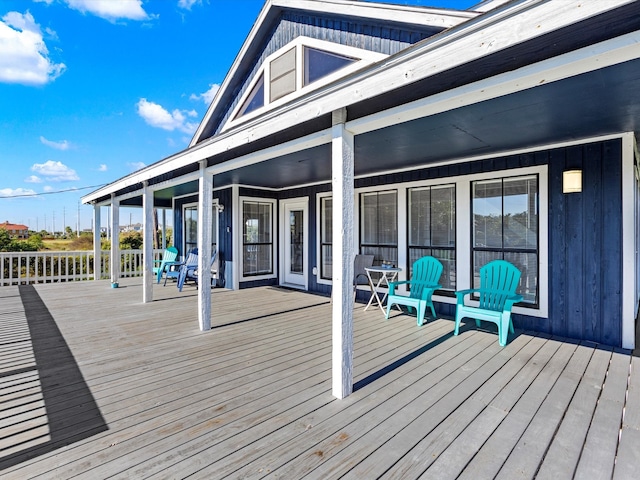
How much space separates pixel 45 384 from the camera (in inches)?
101

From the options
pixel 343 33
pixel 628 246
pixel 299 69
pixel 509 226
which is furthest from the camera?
pixel 299 69

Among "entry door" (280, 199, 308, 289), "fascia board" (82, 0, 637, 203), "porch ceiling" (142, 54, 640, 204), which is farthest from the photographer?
"entry door" (280, 199, 308, 289)

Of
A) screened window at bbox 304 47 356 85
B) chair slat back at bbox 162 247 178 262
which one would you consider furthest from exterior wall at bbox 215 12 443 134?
chair slat back at bbox 162 247 178 262

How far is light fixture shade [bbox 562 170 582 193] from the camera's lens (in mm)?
3604

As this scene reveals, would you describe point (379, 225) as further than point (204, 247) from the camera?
Yes

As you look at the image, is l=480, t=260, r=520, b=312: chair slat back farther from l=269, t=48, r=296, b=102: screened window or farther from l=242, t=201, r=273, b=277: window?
l=242, t=201, r=273, b=277: window

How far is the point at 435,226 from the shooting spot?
5.02 metres

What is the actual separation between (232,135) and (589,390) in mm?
3783

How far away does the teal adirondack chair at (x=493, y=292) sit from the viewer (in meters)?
3.65

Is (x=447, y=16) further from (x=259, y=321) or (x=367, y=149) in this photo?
(x=259, y=321)

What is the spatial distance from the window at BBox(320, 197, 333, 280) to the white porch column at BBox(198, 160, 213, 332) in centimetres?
292

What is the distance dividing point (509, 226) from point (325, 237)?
11.1 ft

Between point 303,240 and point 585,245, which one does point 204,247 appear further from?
point 585,245

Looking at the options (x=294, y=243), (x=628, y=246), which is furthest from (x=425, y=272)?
(x=294, y=243)
